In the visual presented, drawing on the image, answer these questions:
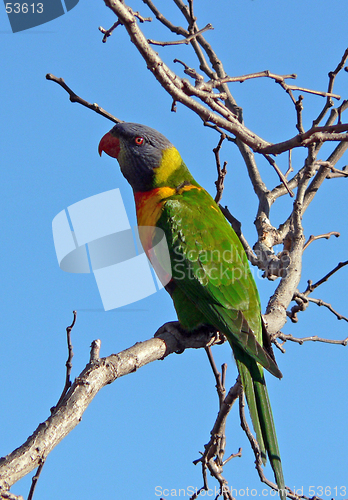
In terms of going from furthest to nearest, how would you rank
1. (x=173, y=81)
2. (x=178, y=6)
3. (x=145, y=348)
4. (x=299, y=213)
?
(x=178, y=6) → (x=299, y=213) → (x=145, y=348) → (x=173, y=81)

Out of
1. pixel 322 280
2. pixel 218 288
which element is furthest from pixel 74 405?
pixel 322 280

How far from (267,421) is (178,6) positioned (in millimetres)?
4068

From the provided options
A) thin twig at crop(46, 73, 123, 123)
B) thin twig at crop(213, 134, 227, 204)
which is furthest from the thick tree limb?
thin twig at crop(46, 73, 123, 123)

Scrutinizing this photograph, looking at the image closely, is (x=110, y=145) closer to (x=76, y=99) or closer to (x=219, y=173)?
(x=76, y=99)

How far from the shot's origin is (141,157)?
4.17 m

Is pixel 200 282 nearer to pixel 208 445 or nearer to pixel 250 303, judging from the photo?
pixel 250 303

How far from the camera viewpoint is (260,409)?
114 inches

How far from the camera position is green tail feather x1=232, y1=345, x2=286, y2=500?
280cm

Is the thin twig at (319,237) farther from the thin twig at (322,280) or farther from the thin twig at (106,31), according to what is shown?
the thin twig at (106,31)

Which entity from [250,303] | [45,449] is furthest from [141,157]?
[45,449]

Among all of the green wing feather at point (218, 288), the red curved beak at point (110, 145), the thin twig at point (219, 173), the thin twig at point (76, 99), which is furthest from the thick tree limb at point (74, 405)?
the red curved beak at point (110, 145)

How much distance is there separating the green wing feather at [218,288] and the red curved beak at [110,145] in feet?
3.50

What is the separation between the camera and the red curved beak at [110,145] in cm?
437

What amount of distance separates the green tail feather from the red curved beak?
7.86ft
